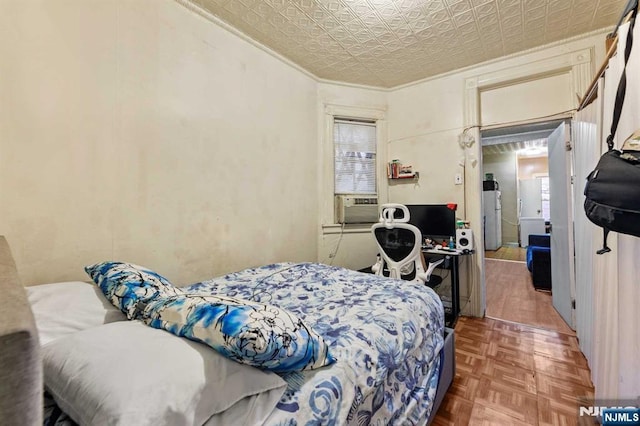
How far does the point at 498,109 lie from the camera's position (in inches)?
119

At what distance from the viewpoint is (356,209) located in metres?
3.51

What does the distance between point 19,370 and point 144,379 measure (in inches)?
11.1

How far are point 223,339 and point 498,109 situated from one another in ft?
11.8

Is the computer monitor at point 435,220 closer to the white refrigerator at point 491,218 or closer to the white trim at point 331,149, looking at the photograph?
the white trim at point 331,149

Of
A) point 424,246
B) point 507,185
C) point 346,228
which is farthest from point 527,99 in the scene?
point 507,185

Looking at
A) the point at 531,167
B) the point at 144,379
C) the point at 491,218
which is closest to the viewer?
the point at 144,379

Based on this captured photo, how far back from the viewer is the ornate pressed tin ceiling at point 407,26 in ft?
7.07

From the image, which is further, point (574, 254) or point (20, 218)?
point (574, 254)

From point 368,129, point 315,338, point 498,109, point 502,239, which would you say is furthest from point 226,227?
point 502,239

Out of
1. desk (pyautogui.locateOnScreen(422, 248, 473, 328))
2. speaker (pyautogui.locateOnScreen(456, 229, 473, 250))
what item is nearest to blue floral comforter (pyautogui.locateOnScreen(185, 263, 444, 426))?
desk (pyautogui.locateOnScreen(422, 248, 473, 328))

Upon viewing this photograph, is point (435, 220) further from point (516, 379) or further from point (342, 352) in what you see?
point (342, 352)

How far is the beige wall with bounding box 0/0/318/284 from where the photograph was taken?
1.45 m

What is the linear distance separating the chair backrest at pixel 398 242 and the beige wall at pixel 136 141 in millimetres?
1100

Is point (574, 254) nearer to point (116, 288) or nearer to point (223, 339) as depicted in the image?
point (223, 339)
